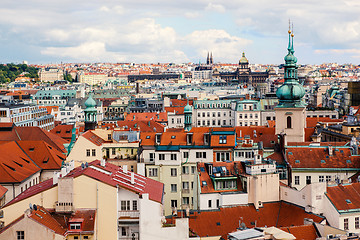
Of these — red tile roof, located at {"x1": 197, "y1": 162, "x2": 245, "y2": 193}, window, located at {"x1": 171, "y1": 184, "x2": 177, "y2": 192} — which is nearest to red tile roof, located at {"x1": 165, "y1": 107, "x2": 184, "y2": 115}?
window, located at {"x1": 171, "y1": 184, "x2": 177, "y2": 192}

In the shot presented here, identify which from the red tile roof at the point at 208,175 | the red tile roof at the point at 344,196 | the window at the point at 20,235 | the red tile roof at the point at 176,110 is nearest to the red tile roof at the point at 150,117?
the red tile roof at the point at 176,110

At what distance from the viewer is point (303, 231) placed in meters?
43.2

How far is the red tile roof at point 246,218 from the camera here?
49469 millimetres

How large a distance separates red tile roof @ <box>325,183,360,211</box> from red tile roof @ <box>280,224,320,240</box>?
269 inches

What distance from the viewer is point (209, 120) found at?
476ft

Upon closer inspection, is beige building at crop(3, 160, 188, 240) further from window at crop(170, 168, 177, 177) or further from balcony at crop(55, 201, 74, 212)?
window at crop(170, 168, 177, 177)

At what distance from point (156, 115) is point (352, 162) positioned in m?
78.2

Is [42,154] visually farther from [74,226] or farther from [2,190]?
[74,226]

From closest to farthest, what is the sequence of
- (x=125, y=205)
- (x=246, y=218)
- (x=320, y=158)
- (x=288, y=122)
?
(x=125, y=205) → (x=246, y=218) → (x=320, y=158) → (x=288, y=122)

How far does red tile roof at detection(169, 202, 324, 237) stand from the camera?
4947 centimetres

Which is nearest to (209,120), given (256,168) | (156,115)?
(156,115)

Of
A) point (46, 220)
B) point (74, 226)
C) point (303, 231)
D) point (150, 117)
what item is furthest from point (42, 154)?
point (150, 117)

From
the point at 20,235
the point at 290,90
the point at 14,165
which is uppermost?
the point at 290,90

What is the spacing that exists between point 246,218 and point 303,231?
31.0 ft
